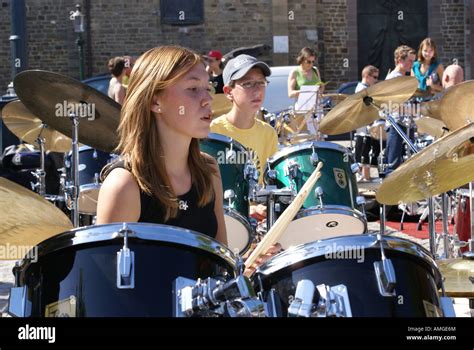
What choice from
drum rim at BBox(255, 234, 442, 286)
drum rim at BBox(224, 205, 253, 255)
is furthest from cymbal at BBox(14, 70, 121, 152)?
drum rim at BBox(255, 234, 442, 286)

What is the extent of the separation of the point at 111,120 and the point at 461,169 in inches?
83.6

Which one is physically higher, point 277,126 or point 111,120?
point 111,120

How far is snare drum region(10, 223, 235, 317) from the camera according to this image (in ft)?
11.6

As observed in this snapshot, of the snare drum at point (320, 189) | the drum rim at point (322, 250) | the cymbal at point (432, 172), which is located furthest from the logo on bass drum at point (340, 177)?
the drum rim at point (322, 250)

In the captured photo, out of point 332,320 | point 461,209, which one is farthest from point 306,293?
point 461,209

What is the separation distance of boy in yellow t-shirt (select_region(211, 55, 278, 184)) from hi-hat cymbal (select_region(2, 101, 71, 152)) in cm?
279

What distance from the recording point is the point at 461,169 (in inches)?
211

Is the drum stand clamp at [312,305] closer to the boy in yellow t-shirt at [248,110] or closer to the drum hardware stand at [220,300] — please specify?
the drum hardware stand at [220,300]

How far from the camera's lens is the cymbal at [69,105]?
6.39 meters

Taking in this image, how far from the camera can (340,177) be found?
735 cm

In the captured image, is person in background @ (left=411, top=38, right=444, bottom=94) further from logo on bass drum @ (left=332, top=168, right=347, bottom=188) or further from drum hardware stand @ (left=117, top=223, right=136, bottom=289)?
drum hardware stand @ (left=117, top=223, right=136, bottom=289)

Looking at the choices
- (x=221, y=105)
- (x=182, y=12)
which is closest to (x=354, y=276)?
(x=221, y=105)

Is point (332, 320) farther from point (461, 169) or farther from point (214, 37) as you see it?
point (214, 37)

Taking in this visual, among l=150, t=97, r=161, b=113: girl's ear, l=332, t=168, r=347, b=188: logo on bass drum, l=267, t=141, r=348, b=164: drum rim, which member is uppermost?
l=150, t=97, r=161, b=113: girl's ear
